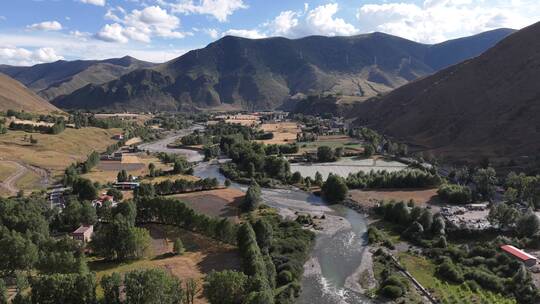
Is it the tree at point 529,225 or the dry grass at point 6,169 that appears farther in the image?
the dry grass at point 6,169

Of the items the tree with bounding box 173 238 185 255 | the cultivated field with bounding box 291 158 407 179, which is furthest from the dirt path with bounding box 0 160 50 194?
the cultivated field with bounding box 291 158 407 179

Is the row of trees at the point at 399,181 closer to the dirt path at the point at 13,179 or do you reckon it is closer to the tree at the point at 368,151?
the tree at the point at 368,151

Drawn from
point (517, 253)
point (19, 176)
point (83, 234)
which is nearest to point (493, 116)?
point (517, 253)

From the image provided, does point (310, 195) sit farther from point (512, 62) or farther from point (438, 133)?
point (512, 62)

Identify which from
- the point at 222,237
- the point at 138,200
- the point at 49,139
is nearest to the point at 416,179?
the point at 222,237

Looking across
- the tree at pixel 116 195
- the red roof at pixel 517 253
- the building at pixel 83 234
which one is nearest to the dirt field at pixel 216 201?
the tree at pixel 116 195

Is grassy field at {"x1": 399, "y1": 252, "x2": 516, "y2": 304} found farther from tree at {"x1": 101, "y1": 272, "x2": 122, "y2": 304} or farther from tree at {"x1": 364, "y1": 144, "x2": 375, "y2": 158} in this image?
tree at {"x1": 364, "y1": 144, "x2": 375, "y2": 158}

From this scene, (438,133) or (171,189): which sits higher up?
→ (438,133)
